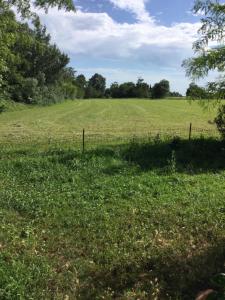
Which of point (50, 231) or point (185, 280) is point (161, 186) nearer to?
point (50, 231)

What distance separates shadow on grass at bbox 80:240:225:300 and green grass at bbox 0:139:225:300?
13 millimetres

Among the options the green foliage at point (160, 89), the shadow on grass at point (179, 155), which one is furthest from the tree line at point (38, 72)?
the shadow on grass at point (179, 155)

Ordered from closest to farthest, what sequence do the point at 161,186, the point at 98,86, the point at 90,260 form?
the point at 90,260, the point at 161,186, the point at 98,86

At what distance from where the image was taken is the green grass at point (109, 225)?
5.43 metres

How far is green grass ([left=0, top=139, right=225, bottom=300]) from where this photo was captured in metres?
5.43

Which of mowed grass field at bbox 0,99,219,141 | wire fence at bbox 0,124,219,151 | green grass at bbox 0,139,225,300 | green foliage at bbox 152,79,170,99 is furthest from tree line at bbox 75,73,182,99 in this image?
green grass at bbox 0,139,225,300

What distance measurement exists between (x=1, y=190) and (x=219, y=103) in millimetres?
8583

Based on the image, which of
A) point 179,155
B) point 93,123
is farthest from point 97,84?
point 179,155

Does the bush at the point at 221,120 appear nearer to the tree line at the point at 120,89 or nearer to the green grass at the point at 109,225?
the green grass at the point at 109,225

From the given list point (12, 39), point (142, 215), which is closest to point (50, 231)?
→ point (142, 215)

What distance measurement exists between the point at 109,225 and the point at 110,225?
0.02 meters

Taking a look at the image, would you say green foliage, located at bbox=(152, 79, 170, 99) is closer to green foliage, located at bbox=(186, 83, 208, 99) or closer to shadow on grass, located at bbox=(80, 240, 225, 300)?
green foliage, located at bbox=(186, 83, 208, 99)

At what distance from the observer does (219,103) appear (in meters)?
15.2

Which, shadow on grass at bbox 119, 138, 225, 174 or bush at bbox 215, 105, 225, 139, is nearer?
shadow on grass at bbox 119, 138, 225, 174
